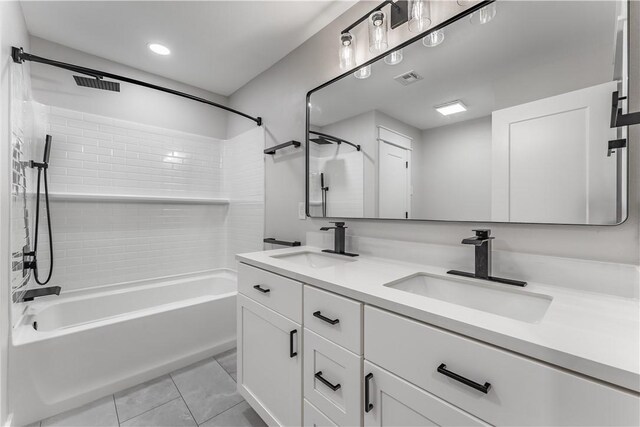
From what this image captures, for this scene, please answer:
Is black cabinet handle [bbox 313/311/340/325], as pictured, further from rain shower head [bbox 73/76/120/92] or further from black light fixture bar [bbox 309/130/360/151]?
rain shower head [bbox 73/76/120/92]

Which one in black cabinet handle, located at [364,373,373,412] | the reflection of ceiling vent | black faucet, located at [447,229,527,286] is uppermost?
the reflection of ceiling vent

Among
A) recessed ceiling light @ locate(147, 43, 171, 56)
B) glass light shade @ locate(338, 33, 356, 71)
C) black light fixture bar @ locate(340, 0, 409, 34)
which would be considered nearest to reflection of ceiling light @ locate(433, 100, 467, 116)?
black light fixture bar @ locate(340, 0, 409, 34)

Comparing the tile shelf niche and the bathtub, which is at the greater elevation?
the tile shelf niche

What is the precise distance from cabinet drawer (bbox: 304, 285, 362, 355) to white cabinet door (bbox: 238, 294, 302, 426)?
13cm

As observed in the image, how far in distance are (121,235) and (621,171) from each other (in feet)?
10.7

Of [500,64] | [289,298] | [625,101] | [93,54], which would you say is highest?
[93,54]

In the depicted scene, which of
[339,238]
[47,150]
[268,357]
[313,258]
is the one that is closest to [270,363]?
[268,357]

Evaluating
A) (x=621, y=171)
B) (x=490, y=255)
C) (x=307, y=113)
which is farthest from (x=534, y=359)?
(x=307, y=113)

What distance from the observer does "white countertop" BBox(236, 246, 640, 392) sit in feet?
1.61

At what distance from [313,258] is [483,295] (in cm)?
99

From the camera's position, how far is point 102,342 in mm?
1711

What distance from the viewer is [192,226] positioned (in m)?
2.89

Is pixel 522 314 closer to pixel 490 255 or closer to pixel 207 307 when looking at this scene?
pixel 490 255

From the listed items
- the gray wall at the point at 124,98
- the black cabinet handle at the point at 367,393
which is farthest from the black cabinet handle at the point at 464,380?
the gray wall at the point at 124,98
